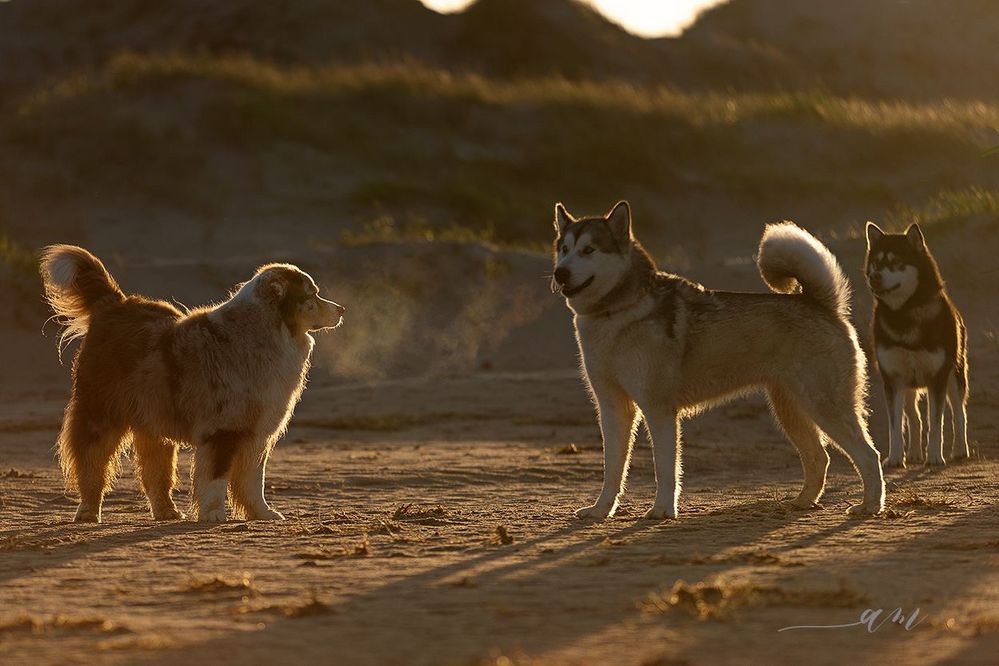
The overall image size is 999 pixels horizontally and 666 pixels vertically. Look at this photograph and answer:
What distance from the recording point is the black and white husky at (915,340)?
11.5 meters

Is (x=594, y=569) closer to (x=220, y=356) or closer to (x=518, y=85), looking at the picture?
(x=220, y=356)

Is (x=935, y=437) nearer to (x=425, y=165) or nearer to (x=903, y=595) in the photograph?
(x=903, y=595)

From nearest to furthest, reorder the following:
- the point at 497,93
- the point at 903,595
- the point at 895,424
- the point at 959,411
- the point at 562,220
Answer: the point at 903,595 → the point at 562,220 → the point at 895,424 → the point at 959,411 → the point at 497,93

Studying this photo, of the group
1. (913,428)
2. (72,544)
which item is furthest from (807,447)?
(72,544)

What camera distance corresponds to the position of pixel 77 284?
8594mm

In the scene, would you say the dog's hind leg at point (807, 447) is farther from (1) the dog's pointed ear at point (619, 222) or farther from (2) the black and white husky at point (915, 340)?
(2) the black and white husky at point (915, 340)

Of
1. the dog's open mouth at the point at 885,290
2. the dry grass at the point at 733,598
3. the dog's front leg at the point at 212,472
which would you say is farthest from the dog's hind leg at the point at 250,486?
the dog's open mouth at the point at 885,290

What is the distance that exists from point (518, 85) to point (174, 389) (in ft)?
76.5

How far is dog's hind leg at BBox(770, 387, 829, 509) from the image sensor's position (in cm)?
861

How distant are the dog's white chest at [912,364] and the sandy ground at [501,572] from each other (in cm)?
75

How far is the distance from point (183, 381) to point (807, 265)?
3.39 m

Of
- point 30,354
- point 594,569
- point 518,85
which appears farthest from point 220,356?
point 518,85

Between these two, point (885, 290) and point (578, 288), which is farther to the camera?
point (885, 290)

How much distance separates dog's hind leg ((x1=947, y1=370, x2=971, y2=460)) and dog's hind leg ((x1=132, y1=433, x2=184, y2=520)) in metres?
5.99
